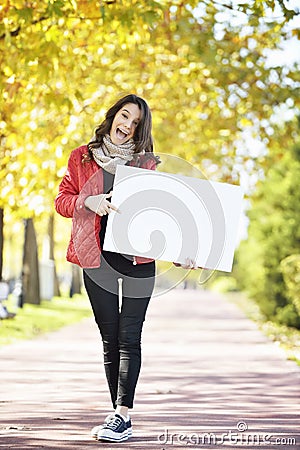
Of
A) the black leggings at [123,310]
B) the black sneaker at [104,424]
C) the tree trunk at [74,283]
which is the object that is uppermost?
the black leggings at [123,310]

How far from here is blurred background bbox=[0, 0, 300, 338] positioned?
11633mm

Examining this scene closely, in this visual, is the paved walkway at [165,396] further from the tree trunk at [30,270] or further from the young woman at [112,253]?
the tree trunk at [30,270]

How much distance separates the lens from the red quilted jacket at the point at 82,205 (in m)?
6.76

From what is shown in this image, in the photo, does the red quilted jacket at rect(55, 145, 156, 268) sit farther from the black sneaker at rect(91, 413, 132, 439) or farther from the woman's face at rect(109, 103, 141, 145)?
the black sneaker at rect(91, 413, 132, 439)

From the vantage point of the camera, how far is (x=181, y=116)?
915 inches

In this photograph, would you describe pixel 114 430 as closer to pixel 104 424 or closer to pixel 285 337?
pixel 104 424

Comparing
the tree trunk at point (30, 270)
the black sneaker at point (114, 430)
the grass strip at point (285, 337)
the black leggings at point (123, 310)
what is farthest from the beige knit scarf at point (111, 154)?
the tree trunk at point (30, 270)

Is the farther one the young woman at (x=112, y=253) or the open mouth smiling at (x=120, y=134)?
the open mouth smiling at (x=120, y=134)

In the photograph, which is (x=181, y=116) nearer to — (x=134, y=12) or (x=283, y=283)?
(x=283, y=283)

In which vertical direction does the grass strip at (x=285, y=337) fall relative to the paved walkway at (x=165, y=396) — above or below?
below

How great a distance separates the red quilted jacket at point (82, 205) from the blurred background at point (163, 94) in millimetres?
631

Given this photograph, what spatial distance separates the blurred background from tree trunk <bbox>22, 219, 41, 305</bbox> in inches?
3.3
